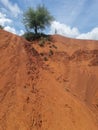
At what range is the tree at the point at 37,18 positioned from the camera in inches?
985

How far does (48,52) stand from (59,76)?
3986 millimetres

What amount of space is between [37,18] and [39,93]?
46.3 ft

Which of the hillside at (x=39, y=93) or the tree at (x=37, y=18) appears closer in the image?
the hillside at (x=39, y=93)

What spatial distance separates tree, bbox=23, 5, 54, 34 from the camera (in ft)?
82.1

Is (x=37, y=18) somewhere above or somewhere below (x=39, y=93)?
above

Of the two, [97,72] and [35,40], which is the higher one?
[35,40]

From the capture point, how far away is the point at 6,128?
10.2m

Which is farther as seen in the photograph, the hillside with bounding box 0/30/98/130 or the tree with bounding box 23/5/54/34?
the tree with bounding box 23/5/54/34

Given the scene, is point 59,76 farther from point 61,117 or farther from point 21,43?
point 61,117

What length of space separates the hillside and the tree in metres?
7.40

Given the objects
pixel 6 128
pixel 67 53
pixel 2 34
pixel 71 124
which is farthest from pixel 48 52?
pixel 6 128

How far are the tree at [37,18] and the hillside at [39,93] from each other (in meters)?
7.40

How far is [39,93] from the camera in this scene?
41.1 feet

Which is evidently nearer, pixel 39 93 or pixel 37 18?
pixel 39 93
